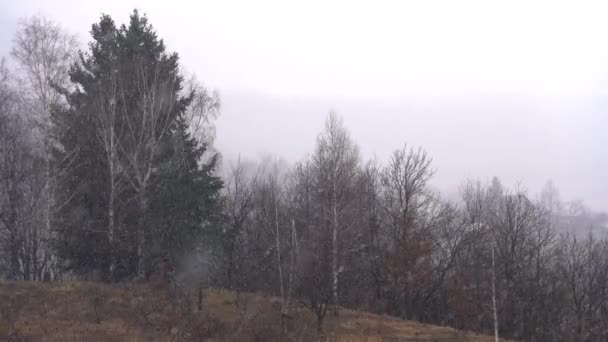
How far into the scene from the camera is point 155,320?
17.0m

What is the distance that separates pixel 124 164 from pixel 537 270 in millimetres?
24741

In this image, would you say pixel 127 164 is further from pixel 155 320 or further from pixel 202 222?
pixel 155 320

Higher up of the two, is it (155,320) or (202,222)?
(202,222)

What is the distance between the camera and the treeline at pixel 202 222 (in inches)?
901

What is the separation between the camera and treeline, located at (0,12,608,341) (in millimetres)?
22891

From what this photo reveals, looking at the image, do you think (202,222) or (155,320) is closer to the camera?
(155,320)

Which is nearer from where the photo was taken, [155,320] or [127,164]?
[155,320]

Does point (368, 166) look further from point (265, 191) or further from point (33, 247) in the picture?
point (33, 247)

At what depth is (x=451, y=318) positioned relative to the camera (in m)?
29.8

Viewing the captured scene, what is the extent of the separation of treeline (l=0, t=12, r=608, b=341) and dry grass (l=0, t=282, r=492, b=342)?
1.28 meters

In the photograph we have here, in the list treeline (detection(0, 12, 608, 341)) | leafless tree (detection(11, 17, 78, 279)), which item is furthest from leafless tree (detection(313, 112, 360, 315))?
leafless tree (detection(11, 17, 78, 279))

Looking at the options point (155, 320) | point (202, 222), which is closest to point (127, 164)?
point (202, 222)

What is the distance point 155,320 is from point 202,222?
304 inches

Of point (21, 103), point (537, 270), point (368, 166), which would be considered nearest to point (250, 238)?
point (368, 166)
